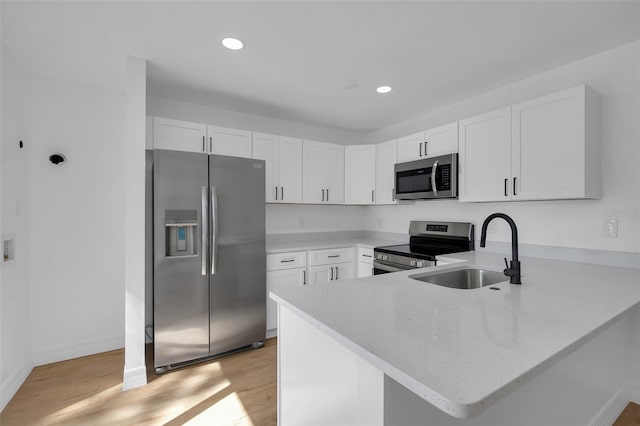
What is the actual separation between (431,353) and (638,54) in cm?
270

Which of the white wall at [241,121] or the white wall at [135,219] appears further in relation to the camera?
the white wall at [241,121]

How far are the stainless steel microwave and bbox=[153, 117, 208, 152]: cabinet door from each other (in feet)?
6.93

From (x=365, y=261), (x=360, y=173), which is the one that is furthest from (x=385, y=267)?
(x=360, y=173)

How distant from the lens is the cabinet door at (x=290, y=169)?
3.42 m

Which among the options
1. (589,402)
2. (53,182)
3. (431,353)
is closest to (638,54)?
(589,402)

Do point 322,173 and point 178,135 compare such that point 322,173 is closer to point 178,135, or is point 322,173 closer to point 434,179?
point 434,179

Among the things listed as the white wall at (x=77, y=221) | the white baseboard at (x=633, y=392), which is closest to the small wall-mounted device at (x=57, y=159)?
the white wall at (x=77, y=221)

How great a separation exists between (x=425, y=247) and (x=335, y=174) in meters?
1.40

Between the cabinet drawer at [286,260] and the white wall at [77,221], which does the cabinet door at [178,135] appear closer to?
the white wall at [77,221]

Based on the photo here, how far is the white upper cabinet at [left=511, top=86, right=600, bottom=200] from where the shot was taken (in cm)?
205

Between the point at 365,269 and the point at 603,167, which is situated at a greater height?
the point at 603,167

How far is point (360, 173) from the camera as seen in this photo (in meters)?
3.85

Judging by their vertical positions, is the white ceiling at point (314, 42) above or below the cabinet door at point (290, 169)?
above

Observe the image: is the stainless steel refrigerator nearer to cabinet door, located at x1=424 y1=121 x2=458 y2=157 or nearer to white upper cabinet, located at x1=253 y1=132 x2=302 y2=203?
white upper cabinet, located at x1=253 y1=132 x2=302 y2=203
